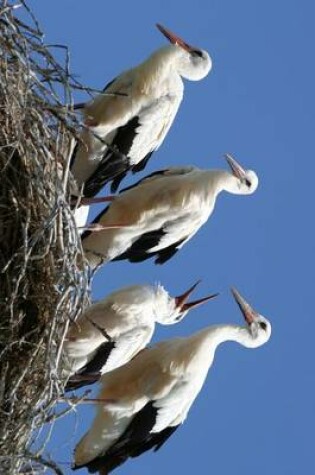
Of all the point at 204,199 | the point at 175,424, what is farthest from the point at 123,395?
the point at 204,199

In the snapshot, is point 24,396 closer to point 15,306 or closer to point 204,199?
point 15,306

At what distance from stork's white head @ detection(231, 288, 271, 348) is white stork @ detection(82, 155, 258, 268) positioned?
0.55 metres

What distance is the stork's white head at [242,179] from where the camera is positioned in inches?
303

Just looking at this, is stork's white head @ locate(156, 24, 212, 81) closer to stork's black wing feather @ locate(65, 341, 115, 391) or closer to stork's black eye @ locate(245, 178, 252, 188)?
stork's black eye @ locate(245, 178, 252, 188)

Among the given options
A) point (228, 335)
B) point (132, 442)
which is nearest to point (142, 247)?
point (228, 335)

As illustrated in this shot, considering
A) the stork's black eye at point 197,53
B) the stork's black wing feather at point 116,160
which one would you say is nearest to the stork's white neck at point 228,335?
the stork's black wing feather at point 116,160

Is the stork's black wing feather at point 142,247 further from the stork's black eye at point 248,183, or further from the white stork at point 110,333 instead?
the stork's black eye at point 248,183

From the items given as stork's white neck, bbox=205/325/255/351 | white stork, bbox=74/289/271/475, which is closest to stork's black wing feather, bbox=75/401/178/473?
white stork, bbox=74/289/271/475

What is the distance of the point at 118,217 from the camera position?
7258 millimetres

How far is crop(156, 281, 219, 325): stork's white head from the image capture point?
717 centimetres

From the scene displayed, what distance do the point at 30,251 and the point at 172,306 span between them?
41.3 inches

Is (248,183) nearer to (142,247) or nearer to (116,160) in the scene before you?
(142,247)

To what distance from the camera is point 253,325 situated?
7.84 meters

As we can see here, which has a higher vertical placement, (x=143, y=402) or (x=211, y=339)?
(x=211, y=339)
